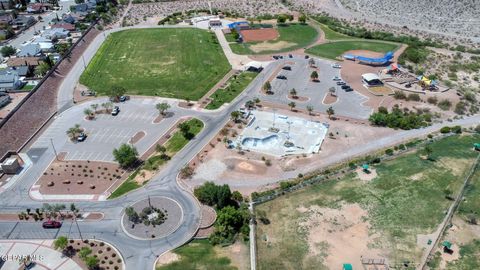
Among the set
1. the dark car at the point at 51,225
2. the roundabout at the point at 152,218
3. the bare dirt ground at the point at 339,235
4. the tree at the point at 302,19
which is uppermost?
the tree at the point at 302,19

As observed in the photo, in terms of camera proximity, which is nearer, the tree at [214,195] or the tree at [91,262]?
the tree at [91,262]

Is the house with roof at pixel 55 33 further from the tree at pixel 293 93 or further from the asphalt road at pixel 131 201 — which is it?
the tree at pixel 293 93

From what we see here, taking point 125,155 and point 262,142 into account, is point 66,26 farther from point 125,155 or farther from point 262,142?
point 262,142

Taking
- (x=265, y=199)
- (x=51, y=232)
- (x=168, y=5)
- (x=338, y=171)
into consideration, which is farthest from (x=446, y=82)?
(x=168, y=5)

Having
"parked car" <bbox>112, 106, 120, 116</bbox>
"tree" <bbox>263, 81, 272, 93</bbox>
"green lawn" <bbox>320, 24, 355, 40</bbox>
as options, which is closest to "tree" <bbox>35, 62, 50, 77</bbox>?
"parked car" <bbox>112, 106, 120, 116</bbox>

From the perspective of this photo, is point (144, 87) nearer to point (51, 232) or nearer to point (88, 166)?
point (88, 166)

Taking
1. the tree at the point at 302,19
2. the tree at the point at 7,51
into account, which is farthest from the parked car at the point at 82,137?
the tree at the point at 302,19

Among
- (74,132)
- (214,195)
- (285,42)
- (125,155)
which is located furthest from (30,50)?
(214,195)
